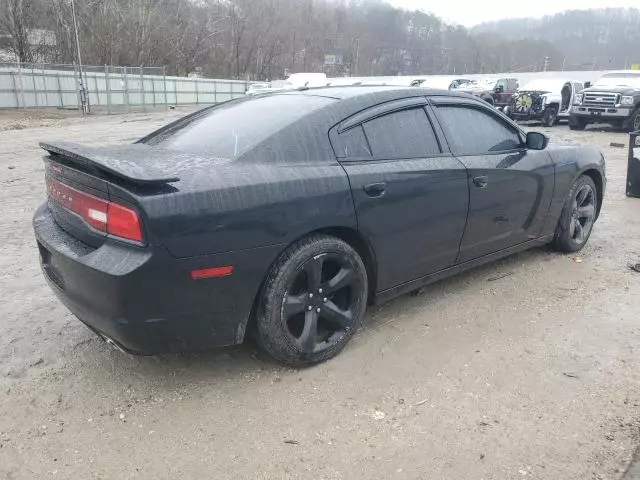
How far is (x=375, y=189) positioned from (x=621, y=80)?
61.7 ft

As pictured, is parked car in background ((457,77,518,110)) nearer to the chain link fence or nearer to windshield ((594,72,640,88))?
windshield ((594,72,640,88))

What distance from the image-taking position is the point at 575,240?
17.0 ft

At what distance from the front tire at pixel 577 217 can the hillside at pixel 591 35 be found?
51.8 m

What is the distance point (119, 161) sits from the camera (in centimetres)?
267

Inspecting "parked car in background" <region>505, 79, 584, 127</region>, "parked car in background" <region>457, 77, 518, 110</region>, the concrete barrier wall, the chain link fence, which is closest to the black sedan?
"parked car in background" <region>505, 79, 584, 127</region>

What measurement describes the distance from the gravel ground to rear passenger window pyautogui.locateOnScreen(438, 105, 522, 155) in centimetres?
111

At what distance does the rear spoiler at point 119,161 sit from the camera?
2467mm

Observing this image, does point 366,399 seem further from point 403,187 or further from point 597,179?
point 597,179

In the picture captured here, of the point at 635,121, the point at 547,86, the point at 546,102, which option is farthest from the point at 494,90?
the point at 635,121

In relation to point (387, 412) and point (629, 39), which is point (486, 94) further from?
point (629, 39)

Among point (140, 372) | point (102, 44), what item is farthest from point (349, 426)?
point (102, 44)

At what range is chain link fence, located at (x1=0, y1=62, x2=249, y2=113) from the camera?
85.6 feet

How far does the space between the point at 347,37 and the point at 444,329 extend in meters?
85.6

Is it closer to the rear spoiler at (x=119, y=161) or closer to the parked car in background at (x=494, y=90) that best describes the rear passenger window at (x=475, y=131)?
the rear spoiler at (x=119, y=161)
